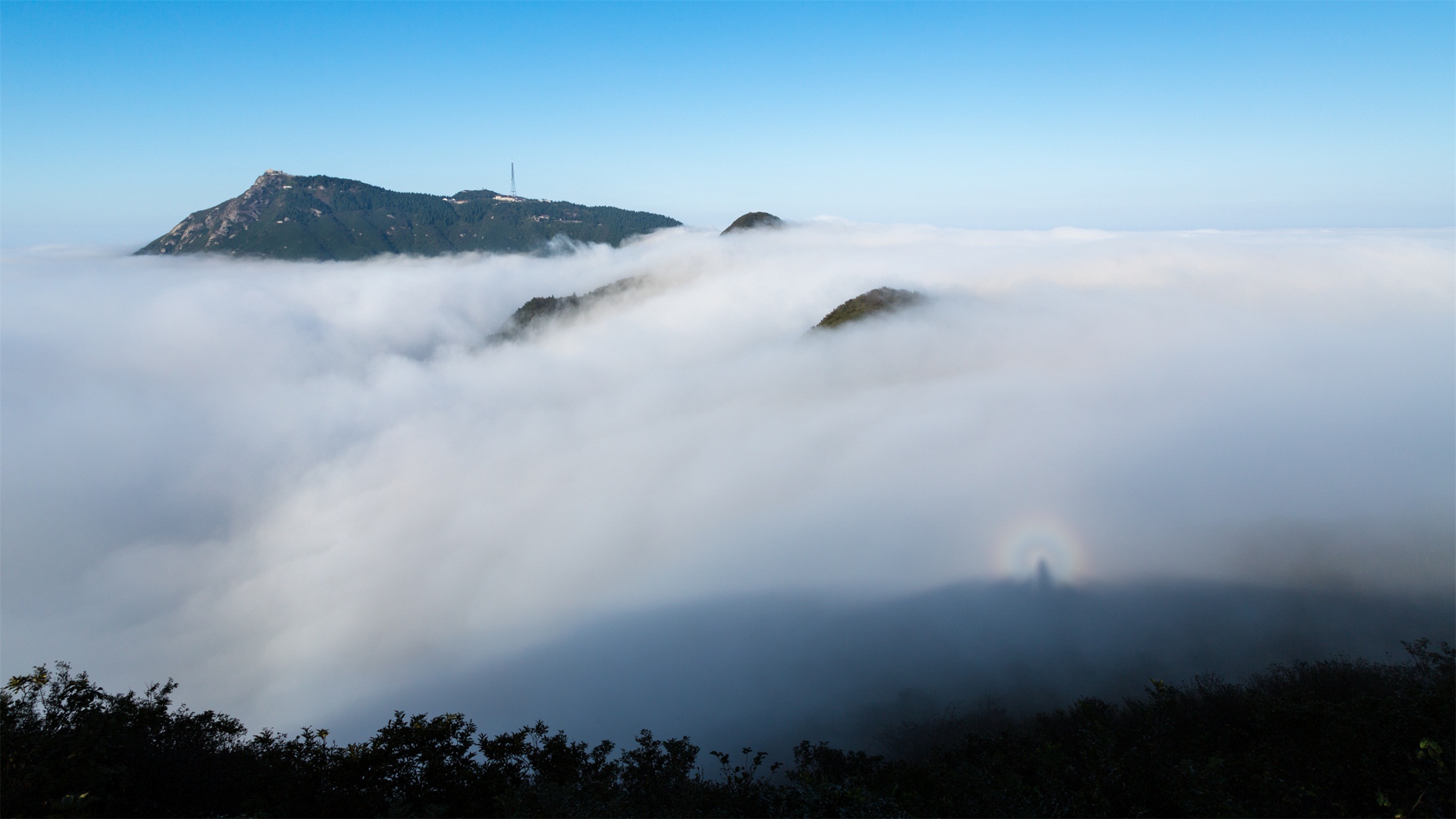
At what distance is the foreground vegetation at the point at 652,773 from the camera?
59.3 ft

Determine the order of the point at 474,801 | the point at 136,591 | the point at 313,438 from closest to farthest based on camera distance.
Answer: the point at 474,801, the point at 136,591, the point at 313,438

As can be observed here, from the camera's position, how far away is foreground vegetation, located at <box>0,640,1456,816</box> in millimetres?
18078

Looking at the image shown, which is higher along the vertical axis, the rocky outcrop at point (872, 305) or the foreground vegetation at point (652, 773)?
the rocky outcrop at point (872, 305)

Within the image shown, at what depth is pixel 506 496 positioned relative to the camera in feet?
471

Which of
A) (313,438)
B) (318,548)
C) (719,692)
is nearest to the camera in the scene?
(719,692)

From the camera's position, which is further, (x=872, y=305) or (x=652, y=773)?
(x=872, y=305)

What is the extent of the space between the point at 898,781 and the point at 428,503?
140803 mm

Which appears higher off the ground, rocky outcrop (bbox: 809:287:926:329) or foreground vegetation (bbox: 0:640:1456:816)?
rocky outcrop (bbox: 809:287:926:329)

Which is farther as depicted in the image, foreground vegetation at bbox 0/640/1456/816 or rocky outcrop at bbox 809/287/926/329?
rocky outcrop at bbox 809/287/926/329

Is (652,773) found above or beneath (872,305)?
beneath

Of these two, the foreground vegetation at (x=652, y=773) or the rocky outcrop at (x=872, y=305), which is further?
the rocky outcrop at (x=872, y=305)

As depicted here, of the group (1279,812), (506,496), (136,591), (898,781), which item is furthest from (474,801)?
(136,591)

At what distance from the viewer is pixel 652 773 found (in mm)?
22719

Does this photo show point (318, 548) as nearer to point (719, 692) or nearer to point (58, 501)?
point (58, 501)
